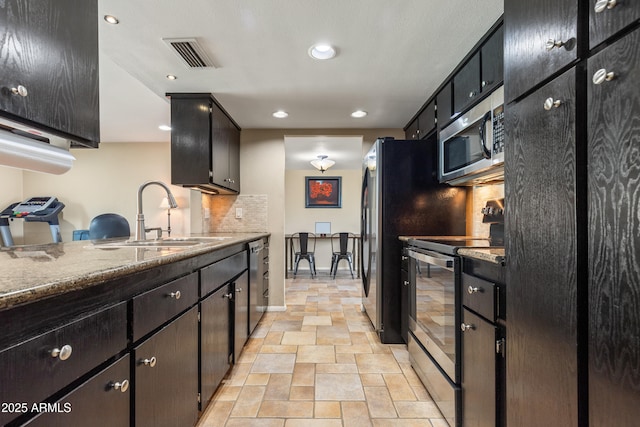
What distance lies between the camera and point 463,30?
182 centimetres

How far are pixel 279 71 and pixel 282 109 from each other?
820mm

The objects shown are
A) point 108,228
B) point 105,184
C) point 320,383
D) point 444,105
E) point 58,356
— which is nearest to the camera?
point 58,356

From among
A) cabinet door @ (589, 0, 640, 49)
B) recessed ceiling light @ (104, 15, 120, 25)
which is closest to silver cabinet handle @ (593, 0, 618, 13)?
cabinet door @ (589, 0, 640, 49)

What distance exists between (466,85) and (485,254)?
1302 mm

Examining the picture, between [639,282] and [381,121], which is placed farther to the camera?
[381,121]

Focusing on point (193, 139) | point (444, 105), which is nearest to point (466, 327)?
point (444, 105)

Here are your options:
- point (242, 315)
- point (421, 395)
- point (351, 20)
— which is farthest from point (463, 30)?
point (242, 315)

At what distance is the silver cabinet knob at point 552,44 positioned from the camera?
2.85 feet

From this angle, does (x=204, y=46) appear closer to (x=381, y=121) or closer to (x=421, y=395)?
(x=381, y=121)

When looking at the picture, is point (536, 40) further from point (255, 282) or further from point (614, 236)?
point (255, 282)

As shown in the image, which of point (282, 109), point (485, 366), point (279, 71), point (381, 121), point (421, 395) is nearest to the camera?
point (485, 366)

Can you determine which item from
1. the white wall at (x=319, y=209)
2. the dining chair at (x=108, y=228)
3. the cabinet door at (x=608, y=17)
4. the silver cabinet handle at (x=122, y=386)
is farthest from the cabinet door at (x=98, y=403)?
the white wall at (x=319, y=209)

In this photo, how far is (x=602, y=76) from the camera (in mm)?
746

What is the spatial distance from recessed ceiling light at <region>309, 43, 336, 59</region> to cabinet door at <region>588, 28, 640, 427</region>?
1534 mm
